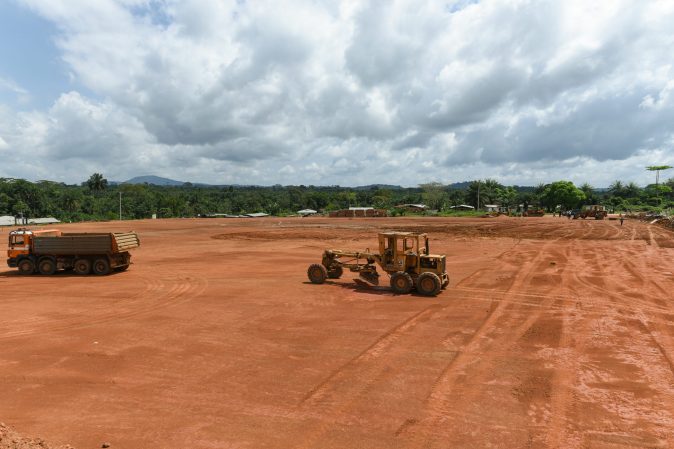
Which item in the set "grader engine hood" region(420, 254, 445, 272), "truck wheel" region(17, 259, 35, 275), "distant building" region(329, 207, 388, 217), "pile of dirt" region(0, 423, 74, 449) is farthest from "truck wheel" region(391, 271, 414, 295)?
"distant building" region(329, 207, 388, 217)

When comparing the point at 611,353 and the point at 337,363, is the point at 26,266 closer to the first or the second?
the point at 337,363

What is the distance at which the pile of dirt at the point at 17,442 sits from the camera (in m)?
6.12

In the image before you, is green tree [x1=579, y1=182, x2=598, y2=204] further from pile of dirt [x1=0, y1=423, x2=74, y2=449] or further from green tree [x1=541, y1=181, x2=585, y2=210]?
pile of dirt [x1=0, y1=423, x2=74, y2=449]

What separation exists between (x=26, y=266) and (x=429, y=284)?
20.4 meters

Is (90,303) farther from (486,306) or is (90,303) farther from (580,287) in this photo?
(580,287)

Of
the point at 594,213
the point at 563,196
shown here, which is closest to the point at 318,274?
the point at 594,213

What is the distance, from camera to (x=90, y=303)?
52.3 ft

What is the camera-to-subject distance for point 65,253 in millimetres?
22109

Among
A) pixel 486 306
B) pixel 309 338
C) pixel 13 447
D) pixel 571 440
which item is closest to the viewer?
pixel 13 447

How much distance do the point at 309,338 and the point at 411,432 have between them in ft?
16.7

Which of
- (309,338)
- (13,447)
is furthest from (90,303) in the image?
(13,447)

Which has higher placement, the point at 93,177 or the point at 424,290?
the point at 93,177

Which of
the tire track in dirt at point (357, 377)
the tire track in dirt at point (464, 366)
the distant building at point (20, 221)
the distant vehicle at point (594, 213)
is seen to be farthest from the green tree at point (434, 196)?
the tire track in dirt at point (357, 377)

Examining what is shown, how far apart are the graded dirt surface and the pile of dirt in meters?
0.35
